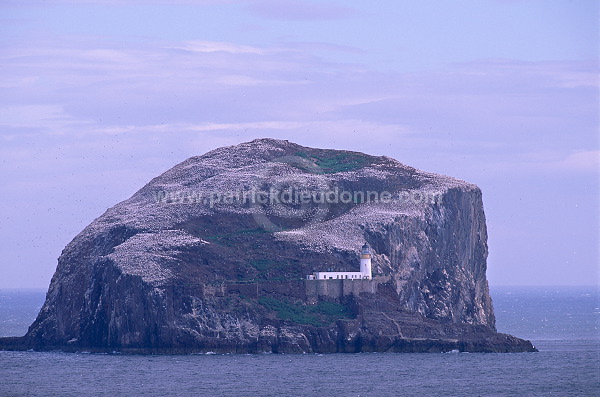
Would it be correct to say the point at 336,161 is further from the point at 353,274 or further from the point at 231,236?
the point at 353,274

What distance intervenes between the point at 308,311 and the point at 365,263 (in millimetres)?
7635

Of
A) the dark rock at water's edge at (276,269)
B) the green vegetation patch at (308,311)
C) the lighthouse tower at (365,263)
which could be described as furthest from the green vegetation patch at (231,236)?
the lighthouse tower at (365,263)

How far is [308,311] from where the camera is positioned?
368 feet

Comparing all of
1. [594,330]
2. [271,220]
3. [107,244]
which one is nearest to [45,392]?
[107,244]

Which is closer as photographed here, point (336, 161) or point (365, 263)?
point (365, 263)

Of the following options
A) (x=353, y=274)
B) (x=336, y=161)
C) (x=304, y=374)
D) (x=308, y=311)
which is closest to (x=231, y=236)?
(x=308, y=311)

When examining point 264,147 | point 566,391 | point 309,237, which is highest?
point 264,147

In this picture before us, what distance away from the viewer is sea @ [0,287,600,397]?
88.6 m

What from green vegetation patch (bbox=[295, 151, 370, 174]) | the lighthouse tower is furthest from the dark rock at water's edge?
green vegetation patch (bbox=[295, 151, 370, 174])

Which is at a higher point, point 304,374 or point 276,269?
point 276,269

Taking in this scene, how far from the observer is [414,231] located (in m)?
121

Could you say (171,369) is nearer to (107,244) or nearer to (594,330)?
(107,244)

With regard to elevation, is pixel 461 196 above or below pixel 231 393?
above

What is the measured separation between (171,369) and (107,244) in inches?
1013
